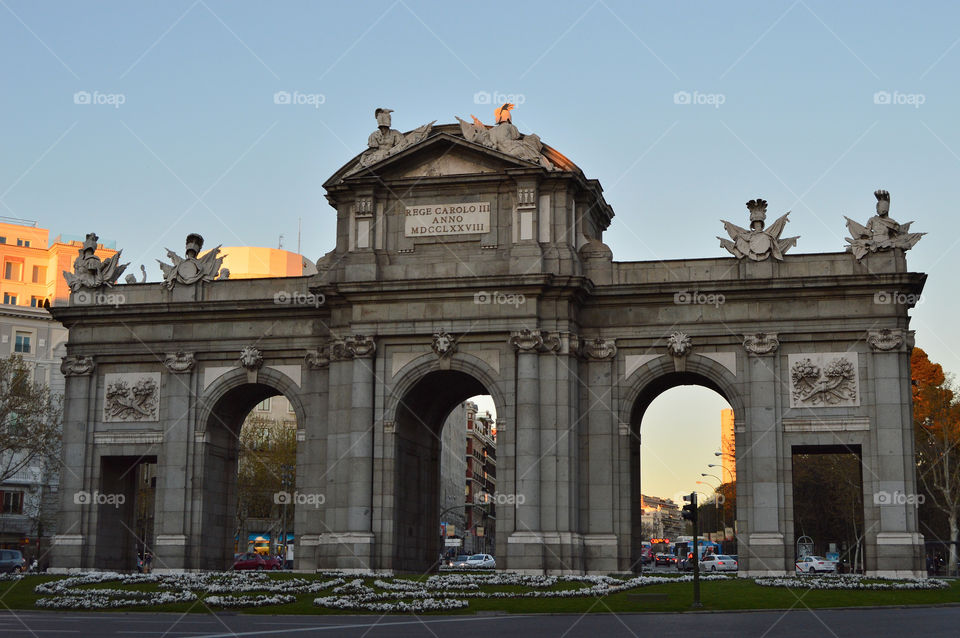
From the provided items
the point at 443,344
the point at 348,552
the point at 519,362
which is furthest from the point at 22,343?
the point at 519,362

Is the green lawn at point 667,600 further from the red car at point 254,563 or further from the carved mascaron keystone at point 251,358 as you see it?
the red car at point 254,563

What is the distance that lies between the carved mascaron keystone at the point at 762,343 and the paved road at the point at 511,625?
606 inches

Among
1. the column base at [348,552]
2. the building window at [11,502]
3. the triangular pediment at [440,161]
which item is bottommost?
the column base at [348,552]

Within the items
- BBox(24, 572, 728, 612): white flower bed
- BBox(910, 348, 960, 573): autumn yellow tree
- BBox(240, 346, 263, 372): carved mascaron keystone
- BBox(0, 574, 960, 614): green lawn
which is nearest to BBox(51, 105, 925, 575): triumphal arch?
BBox(240, 346, 263, 372): carved mascaron keystone

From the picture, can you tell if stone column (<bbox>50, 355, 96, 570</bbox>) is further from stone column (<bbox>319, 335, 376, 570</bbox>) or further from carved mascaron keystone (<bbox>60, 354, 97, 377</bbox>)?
stone column (<bbox>319, 335, 376, 570</bbox>)

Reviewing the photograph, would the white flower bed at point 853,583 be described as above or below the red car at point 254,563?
above

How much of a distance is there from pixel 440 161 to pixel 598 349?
403 inches

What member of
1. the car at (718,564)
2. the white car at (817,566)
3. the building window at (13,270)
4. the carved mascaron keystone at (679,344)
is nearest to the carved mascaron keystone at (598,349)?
the carved mascaron keystone at (679,344)

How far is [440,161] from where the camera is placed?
51.8 meters

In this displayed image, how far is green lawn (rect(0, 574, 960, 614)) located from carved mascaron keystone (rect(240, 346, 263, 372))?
12689 millimetres

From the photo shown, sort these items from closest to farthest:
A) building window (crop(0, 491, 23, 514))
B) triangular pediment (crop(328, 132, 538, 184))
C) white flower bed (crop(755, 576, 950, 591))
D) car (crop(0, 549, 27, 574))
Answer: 1. white flower bed (crop(755, 576, 950, 591))
2. triangular pediment (crop(328, 132, 538, 184))
3. car (crop(0, 549, 27, 574))
4. building window (crop(0, 491, 23, 514))

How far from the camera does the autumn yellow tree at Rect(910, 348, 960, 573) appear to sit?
72500 millimetres

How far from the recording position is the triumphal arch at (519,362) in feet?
159

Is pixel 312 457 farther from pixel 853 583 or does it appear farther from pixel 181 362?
pixel 853 583
